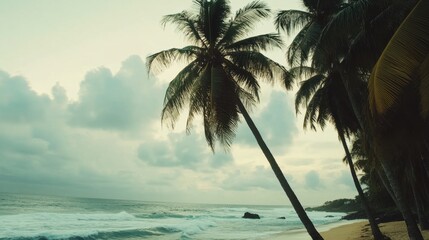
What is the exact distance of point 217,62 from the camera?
38.8 feet

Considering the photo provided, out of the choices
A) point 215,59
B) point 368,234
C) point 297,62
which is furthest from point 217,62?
point 368,234

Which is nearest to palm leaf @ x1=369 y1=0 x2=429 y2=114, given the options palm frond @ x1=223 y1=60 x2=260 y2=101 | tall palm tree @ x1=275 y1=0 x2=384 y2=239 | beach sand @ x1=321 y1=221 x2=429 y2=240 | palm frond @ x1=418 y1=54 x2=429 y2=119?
palm frond @ x1=418 y1=54 x2=429 y2=119

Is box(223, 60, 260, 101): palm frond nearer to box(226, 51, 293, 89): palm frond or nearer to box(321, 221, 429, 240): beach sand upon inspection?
box(226, 51, 293, 89): palm frond

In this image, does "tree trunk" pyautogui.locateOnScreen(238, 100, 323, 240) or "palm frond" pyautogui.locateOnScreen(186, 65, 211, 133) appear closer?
"tree trunk" pyautogui.locateOnScreen(238, 100, 323, 240)

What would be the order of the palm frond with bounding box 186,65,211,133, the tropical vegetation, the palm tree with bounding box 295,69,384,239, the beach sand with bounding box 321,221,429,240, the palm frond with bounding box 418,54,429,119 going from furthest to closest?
the beach sand with bounding box 321,221,429,240, the palm tree with bounding box 295,69,384,239, the palm frond with bounding box 186,65,211,133, the tropical vegetation, the palm frond with bounding box 418,54,429,119

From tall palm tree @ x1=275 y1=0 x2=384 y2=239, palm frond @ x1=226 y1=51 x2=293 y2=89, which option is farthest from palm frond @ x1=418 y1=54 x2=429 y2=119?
palm frond @ x1=226 y1=51 x2=293 y2=89

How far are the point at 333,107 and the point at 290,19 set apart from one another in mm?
4951

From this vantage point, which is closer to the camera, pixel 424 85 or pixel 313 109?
pixel 424 85

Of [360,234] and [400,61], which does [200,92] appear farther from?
[360,234]

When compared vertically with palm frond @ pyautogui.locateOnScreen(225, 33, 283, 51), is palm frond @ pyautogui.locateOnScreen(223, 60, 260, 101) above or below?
below

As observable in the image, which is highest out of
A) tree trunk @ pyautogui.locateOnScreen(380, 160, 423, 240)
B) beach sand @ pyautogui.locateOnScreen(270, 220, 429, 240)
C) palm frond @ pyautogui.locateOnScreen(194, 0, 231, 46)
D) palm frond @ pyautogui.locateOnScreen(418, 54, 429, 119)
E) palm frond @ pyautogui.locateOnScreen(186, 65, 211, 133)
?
palm frond @ pyautogui.locateOnScreen(194, 0, 231, 46)

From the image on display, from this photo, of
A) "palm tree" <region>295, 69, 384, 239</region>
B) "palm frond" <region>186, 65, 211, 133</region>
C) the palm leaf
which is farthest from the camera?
"palm tree" <region>295, 69, 384, 239</region>

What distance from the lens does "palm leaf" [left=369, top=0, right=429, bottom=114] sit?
4.35 metres

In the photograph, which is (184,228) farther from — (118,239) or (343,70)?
(343,70)
